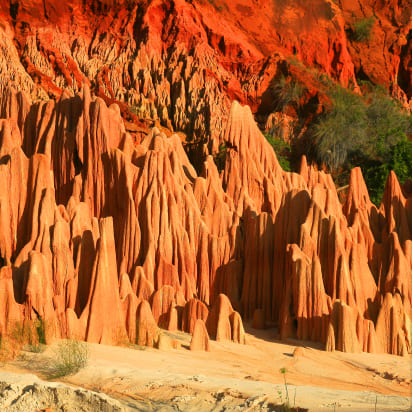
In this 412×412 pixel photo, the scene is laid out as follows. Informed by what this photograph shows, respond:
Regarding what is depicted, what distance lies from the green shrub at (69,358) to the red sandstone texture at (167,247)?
768 mm

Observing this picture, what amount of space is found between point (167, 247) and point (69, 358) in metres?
6.46

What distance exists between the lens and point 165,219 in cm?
1662

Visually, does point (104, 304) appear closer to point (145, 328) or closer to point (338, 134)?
point (145, 328)

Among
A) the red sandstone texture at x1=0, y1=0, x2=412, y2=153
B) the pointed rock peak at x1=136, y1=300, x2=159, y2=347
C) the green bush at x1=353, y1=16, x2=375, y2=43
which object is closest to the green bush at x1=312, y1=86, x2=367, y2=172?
the red sandstone texture at x1=0, y1=0, x2=412, y2=153

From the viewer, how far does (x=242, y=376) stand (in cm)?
1116

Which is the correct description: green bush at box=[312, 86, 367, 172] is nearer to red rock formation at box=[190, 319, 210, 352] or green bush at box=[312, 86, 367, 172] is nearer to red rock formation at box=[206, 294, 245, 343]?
red rock formation at box=[206, 294, 245, 343]

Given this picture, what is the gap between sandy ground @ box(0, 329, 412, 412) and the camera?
842 centimetres

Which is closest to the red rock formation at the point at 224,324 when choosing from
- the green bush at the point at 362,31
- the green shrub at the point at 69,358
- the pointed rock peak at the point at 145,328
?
the pointed rock peak at the point at 145,328

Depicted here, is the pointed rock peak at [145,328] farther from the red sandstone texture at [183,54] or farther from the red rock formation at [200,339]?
the red sandstone texture at [183,54]

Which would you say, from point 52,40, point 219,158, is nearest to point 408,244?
point 219,158

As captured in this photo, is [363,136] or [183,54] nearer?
[183,54]

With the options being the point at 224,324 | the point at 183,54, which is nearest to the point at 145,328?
the point at 224,324

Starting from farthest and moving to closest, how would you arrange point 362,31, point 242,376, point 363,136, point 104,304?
1. point 362,31
2. point 363,136
3. point 104,304
4. point 242,376

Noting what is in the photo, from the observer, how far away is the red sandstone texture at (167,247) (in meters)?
13.1
